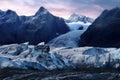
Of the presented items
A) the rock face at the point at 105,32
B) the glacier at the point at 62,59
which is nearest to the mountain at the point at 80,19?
the rock face at the point at 105,32

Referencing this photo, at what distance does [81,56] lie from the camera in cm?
8181

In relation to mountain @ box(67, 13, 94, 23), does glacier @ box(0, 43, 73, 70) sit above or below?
below

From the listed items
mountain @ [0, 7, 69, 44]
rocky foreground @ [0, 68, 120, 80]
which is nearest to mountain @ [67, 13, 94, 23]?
mountain @ [0, 7, 69, 44]

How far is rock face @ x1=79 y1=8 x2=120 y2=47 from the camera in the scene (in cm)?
10441

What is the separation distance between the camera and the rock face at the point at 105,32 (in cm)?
10441

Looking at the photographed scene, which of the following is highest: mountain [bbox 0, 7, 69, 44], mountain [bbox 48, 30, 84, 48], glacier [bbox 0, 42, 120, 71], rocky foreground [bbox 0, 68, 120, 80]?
mountain [bbox 0, 7, 69, 44]

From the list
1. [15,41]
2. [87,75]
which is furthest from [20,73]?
[15,41]

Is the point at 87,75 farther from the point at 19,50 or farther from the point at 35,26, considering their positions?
the point at 35,26

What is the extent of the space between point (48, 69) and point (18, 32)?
2480 inches

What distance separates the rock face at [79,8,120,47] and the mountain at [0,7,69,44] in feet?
60.7

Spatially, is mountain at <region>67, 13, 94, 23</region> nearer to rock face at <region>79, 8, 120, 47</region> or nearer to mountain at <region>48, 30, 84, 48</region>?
mountain at <region>48, 30, 84, 48</region>

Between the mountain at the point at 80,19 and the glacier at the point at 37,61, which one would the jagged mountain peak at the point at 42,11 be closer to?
the mountain at the point at 80,19

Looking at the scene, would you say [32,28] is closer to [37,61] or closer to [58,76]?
[37,61]

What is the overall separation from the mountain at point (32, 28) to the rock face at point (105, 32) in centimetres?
1849
